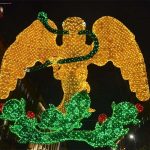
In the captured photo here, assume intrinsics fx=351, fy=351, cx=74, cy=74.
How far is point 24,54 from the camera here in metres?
12.3

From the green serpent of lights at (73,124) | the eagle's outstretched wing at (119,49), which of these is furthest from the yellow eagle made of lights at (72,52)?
the green serpent of lights at (73,124)

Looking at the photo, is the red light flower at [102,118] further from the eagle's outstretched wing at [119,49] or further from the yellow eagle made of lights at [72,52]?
the eagle's outstretched wing at [119,49]

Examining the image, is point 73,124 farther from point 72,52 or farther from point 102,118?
point 72,52

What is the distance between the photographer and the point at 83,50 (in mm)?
12164

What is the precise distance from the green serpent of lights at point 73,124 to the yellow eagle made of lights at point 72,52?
1.11 metres

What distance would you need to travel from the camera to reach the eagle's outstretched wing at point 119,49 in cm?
1179

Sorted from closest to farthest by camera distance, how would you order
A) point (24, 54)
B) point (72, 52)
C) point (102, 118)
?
point (102, 118) → point (72, 52) → point (24, 54)

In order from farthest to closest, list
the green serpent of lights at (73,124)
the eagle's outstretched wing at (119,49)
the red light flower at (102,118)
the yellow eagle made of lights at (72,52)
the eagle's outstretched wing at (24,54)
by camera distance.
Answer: the eagle's outstretched wing at (24,54)
the yellow eagle made of lights at (72,52)
the eagle's outstretched wing at (119,49)
the red light flower at (102,118)
the green serpent of lights at (73,124)

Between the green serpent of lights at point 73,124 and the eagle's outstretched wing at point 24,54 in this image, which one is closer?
the green serpent of lights at point 73,124

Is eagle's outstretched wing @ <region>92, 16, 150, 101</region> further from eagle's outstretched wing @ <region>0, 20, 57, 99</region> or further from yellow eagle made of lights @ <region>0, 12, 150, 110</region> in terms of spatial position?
eagle's outstretched wing @ <region>0, 20, 57, 99</region>

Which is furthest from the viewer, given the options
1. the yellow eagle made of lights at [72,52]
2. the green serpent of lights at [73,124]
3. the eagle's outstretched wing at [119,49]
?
the yellow eagle made of lights at [72,52]

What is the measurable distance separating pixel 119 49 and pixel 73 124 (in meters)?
3.33

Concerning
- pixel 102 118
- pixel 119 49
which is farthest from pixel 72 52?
pixel 102 118

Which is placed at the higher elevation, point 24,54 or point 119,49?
point 119,49
